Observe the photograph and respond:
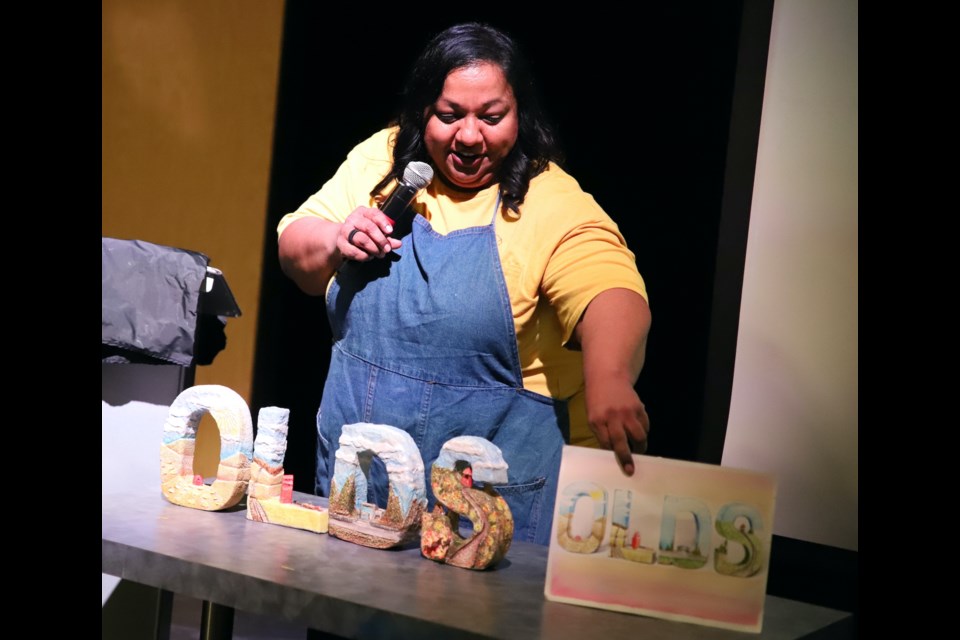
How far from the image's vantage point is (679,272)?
2.27m

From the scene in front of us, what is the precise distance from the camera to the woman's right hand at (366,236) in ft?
7.52

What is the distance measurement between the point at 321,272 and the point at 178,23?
3.23 ft

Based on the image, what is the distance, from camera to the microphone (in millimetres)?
2279

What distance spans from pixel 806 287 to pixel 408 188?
32.2 inches

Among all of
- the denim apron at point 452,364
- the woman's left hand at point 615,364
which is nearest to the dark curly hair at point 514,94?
the denim apron at point 452,364

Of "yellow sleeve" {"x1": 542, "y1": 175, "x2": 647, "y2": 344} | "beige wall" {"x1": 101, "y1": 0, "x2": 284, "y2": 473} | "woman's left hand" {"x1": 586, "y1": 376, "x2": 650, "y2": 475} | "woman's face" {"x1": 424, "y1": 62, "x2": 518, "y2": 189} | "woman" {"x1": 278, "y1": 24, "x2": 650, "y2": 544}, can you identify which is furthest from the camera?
"beige wall" {"x1": 101, "y1": 0, "x2": 284, "y2": 473}

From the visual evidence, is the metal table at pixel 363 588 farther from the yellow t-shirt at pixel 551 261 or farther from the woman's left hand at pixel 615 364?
the yellow t-shirt at pixel 551 261

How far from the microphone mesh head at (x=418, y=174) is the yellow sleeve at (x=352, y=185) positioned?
0.61ft

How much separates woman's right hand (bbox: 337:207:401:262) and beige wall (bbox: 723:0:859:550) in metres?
0.73

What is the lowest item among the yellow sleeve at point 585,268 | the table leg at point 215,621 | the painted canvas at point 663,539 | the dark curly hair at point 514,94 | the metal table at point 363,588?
the table leg at point 215,621

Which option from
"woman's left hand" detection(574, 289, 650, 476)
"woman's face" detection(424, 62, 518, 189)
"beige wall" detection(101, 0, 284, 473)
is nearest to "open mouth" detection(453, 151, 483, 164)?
"woman's face" detection(424, 62, 518, 189)

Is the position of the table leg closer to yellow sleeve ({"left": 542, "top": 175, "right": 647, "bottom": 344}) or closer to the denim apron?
the denim apron
